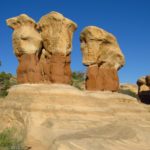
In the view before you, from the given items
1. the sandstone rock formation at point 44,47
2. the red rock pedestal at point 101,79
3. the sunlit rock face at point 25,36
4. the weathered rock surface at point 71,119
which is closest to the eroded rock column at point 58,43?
the sandstone rock formation at point 44,47

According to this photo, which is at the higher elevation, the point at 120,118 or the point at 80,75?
the point at 80,75

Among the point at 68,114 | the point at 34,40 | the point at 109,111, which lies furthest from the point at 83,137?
the point at 34,40

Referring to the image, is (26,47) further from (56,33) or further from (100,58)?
(100,58)

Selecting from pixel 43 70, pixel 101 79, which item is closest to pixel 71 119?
pixel 43 70

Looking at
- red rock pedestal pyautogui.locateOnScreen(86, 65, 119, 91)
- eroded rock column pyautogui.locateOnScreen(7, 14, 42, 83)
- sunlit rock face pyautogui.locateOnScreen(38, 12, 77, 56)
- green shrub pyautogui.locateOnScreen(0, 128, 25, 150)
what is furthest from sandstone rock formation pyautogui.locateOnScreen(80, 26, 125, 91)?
green shrub pyautogui.locateOnScreen(0, 128, 25, 150)

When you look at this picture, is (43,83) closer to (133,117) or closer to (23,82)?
(23,82)

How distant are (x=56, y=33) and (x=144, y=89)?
24.6 meters

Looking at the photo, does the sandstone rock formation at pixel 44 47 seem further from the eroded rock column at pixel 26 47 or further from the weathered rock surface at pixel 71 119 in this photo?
the weathered rock surface at pixel 71 119

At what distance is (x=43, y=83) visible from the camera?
63.7 ft

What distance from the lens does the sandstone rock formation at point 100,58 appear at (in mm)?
21922

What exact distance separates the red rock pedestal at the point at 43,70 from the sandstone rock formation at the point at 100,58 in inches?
87.5

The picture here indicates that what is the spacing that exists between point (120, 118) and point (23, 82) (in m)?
5.36

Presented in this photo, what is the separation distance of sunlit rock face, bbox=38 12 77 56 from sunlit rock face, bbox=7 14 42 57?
1.68 ft

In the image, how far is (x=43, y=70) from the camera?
65.9ft
